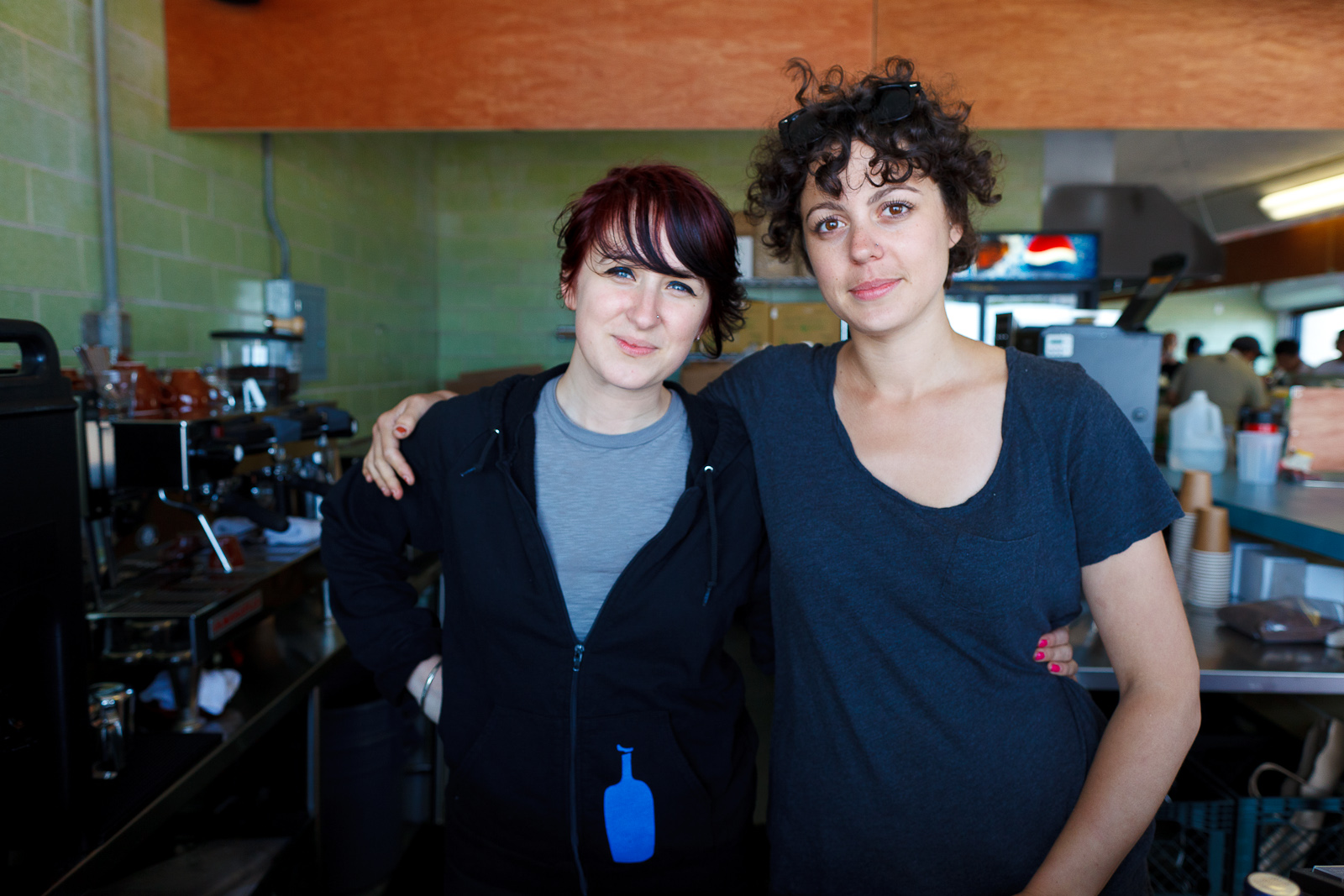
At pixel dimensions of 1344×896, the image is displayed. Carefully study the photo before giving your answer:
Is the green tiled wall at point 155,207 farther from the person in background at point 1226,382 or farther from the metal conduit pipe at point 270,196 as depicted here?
the person in background at point 1226,382

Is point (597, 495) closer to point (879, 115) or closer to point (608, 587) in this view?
point (608, 587)

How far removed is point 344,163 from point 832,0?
7.60 feet

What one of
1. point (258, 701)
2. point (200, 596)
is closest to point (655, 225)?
point (200, 596)

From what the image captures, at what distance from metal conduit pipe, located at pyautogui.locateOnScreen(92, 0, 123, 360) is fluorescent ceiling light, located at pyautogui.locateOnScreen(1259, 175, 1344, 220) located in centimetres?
772

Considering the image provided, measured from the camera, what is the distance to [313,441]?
217cm

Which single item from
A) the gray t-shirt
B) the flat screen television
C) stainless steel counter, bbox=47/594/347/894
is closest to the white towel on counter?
stainless steel counter, bbox=47/594/347/894

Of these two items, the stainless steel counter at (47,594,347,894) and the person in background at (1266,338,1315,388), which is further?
the person in background at (1266,338,1315,388)

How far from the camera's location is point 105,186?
7.25 ft

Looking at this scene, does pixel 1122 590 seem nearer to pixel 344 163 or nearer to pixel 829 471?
pixel 829 471

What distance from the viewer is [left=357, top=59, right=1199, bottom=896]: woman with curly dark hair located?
1102mm

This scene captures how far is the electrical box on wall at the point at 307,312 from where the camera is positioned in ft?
10.2

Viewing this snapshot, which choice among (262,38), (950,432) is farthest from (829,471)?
(262,38)

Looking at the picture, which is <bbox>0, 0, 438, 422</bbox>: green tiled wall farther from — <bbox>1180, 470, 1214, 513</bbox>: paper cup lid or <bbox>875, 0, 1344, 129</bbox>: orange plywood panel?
<bbox>1180, 470, 1214, 513</bbox>: paper cup lid

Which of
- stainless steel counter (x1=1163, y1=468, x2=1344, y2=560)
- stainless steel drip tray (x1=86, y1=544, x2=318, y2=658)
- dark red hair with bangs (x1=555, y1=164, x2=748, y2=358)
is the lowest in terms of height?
stainless steel drip tray (x1=86, y1=544, x2=318, y2=658)
